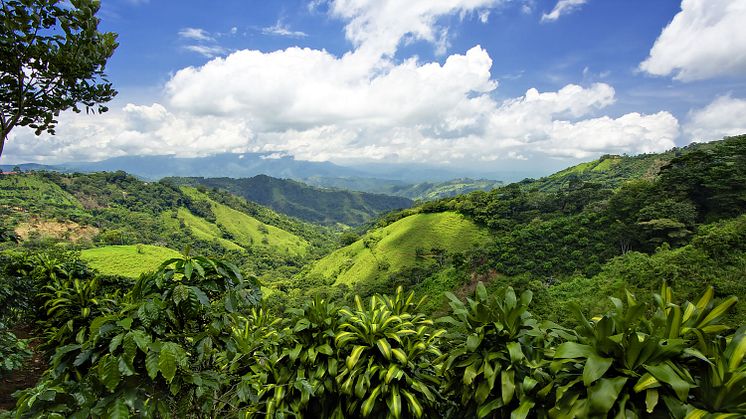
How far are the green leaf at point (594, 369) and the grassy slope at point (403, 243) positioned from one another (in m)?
46.5

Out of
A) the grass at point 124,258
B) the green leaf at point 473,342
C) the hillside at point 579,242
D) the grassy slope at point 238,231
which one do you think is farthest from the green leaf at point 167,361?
the grassy slope at point 238,231

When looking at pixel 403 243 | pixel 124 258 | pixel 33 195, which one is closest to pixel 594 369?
pixel 403 243

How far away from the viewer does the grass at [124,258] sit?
49.4 meters

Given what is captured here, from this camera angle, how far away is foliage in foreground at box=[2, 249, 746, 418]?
1.98m

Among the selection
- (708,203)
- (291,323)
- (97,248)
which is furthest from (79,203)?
(708,203)

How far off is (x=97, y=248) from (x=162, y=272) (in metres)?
68.5

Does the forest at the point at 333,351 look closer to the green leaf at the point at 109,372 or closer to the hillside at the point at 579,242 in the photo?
the green leaf at the point at 109,372

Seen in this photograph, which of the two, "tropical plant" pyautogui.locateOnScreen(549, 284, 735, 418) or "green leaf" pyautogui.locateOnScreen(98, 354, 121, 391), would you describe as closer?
"green leaf" pyautogui.locateOnScreen(98, 354, 121, 391)

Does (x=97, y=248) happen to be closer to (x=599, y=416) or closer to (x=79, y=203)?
(x=79, y=203)

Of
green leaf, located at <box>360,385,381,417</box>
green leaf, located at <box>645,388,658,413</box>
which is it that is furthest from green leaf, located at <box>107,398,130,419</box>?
green leaf, located at <box>645,388,658,413</box>

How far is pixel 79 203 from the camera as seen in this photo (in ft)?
286

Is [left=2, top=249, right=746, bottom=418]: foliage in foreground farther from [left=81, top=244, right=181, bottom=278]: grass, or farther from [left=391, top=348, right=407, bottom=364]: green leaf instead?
[left=81, top=244, right=181, bottom=278]: grass

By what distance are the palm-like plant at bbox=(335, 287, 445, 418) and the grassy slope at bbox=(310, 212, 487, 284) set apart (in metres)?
45.1

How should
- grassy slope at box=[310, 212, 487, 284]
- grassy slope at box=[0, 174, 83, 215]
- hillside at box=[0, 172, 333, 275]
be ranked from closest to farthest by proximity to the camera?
grassy slope at box=[310, 212, 487, 284] → hillside at box=[0, 172, 333, 275] → grassy slope at box=[0, 174, 83, 215]
